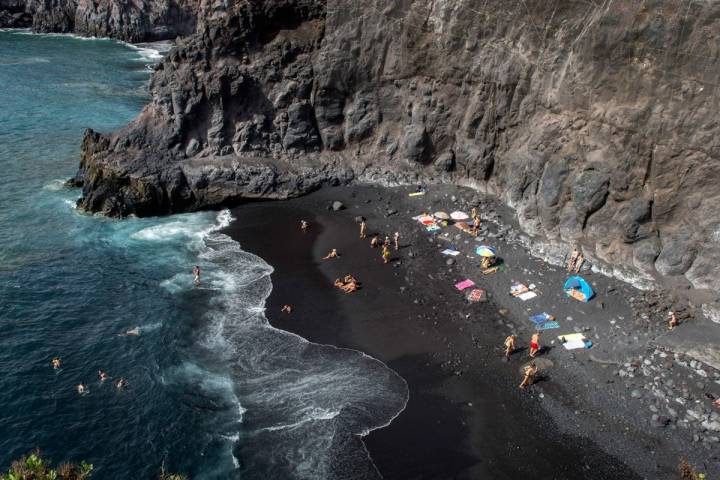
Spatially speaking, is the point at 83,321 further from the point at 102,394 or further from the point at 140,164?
the point at 140,164

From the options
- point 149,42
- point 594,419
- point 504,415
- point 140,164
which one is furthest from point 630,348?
point 149,42

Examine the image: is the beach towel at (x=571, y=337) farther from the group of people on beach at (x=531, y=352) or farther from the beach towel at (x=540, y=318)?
the beach towel at (x=540, y=318)

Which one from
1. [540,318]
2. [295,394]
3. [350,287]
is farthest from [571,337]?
[295,394]

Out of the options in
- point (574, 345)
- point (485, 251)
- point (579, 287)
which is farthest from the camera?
point (485, 251)

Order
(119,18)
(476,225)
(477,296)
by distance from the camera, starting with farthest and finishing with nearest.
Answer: (119,18), (476,225), (477,296)

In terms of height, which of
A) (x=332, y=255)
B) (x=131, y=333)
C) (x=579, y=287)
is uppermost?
(x=579, y=287)

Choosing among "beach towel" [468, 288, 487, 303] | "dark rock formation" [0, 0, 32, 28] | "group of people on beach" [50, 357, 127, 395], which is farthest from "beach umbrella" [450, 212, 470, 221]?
"dark rock formation" [0, 0, 32, 28]

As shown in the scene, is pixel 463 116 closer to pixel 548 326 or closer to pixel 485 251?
pixel 485 251

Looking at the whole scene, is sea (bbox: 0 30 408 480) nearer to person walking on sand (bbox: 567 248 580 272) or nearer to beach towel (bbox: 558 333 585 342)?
beach towel (bbox: 558 333 585 342)
